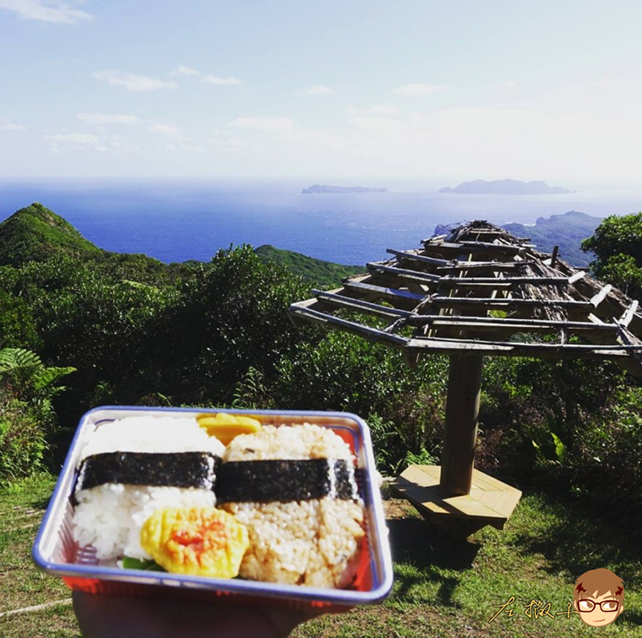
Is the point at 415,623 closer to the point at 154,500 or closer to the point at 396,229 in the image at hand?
the point at 154,500

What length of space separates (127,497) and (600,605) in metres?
5.58

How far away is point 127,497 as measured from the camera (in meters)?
1.13

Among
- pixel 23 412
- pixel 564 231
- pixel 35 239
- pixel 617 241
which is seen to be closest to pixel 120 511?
pixel 23 412

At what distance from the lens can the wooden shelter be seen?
3.95m

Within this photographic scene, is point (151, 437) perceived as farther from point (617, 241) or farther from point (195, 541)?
point (617, 241)

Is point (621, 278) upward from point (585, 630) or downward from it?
upward

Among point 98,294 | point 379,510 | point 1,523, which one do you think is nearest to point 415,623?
point 379,510

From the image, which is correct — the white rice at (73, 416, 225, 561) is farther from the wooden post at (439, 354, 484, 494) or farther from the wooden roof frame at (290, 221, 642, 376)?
the wooden post at (439, 354, 484, 494)

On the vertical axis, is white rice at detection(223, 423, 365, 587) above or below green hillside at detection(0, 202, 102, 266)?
above

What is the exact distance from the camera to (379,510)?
1.11 metres

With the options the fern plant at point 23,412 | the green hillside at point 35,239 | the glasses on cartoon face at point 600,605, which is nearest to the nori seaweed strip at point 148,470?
the glasses on cartoon face at point 600,605

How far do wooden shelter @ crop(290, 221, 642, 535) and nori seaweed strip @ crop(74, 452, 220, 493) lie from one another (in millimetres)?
2711

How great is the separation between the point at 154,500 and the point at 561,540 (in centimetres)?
641

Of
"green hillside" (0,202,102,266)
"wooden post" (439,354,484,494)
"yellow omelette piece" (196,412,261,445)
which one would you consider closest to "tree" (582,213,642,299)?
"wooden post" (439,354,484,494)
